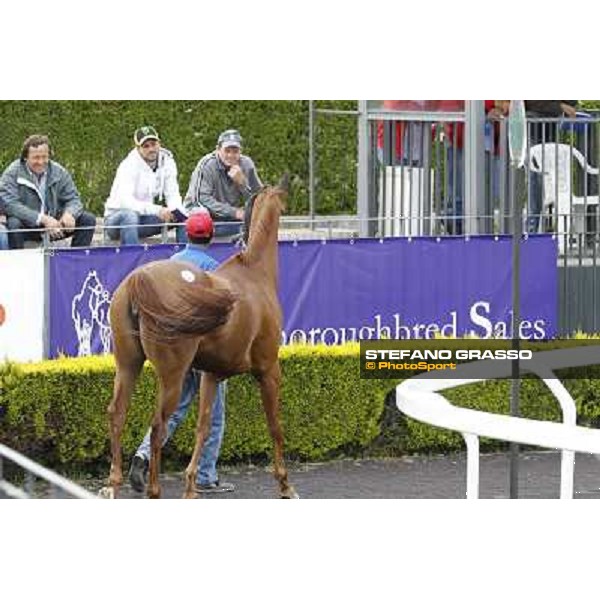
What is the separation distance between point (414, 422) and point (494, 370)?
0.91m

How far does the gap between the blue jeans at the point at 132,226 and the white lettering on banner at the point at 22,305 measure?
82 centimetres

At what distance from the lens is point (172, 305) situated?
10297 millimetres

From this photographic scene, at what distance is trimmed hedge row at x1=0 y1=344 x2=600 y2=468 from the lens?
11.1m

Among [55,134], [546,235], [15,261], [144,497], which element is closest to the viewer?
[144,497]

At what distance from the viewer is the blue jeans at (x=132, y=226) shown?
1212 cm

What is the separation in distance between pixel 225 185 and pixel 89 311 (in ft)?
3.65

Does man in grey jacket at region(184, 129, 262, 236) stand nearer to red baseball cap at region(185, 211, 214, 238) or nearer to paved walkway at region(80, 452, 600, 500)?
red baseball cap at region(185, 211, 214, 238)

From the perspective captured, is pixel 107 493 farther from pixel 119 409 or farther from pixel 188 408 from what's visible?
pixel 188 408

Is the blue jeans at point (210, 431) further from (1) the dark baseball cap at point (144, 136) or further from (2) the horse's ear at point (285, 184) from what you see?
(1) the dark baseball cap at point (144, 136)

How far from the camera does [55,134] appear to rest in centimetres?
1484

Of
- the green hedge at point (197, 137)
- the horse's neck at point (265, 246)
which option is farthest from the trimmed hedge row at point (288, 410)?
the green hedge at point (197, 137)

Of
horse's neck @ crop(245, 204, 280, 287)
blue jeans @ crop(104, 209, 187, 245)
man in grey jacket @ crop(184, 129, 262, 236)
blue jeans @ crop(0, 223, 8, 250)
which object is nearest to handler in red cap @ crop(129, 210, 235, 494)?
horse's neck @ crop(245, 204, 280, 287)

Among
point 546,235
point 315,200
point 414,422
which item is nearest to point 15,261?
point 414,422
